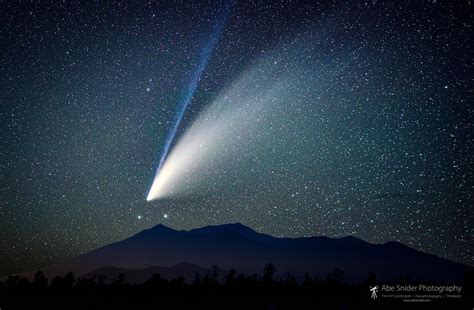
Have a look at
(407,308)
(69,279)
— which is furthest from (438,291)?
(69,279)

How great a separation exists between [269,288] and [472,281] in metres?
17.9

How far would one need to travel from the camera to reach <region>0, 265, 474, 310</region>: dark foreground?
22297 millimetres

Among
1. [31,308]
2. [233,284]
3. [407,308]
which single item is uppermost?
[233,284]

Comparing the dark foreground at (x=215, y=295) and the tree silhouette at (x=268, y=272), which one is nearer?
the dark foreground at (x=215, y=295)

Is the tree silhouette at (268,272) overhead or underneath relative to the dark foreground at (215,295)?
overhead

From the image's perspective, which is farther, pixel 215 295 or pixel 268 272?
pixel 268 272

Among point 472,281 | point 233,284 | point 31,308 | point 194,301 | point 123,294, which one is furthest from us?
point 233,284

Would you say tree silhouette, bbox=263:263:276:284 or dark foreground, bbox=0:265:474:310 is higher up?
tree silhouette, bbox=263:263:276:284

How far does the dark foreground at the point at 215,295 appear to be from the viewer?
2230 cm

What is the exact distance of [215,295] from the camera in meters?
32.0

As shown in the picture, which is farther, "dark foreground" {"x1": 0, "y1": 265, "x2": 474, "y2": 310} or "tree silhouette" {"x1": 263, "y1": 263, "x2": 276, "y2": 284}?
"tree silhouette" {"x1": 263, "y1": 263, "x2": 276, "y2": 284}

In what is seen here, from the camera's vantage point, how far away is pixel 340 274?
4731cm

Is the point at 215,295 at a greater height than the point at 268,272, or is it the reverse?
the point at 268,272

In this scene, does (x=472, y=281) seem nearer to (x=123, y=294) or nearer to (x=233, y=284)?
(x=233, y=284)
